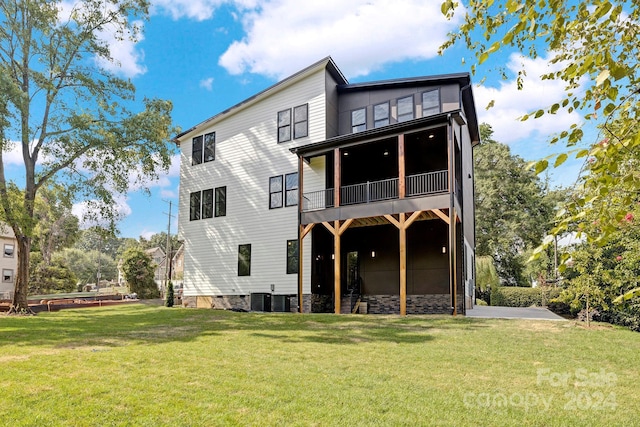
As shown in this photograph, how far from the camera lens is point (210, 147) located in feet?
68.8

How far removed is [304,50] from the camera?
61.0 feet

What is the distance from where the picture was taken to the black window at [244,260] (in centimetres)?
1861

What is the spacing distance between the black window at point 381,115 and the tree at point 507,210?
17574 mm

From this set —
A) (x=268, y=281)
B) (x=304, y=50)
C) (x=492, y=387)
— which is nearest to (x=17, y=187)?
(x=268, y=281)

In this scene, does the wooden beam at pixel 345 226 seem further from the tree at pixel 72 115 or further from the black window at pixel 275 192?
the tree at pixel 72 115

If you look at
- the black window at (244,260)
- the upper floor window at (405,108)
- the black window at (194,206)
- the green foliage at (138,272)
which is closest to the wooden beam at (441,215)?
the upper floor window at (405,108)

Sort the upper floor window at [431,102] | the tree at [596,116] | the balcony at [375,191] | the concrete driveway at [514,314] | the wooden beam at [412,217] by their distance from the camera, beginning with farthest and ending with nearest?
the upper floor window at [431,102]
the balcony at [375,191]
the wooden beam at [412,217]
the concrete driveway at [514,314]
the tree at [596,116]

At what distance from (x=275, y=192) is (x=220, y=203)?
332 centimetres

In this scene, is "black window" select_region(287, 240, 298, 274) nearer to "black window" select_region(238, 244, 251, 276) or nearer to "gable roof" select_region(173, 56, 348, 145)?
"black window" select_region(238, 244, 251, 276)

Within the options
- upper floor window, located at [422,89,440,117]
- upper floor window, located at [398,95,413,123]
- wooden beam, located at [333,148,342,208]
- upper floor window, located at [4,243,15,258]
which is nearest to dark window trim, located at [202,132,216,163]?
wooden beam, located at [333,148,342,208]

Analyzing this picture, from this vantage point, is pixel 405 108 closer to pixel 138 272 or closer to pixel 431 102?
pixel 431 102

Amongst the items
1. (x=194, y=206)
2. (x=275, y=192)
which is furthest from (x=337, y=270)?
(x=194, y=206)

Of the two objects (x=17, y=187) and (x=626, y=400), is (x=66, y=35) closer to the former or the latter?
(x=17, y=187)

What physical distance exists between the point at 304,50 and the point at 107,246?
87.0 metres
